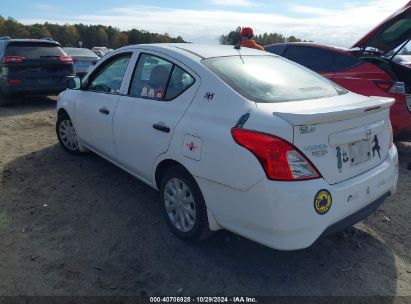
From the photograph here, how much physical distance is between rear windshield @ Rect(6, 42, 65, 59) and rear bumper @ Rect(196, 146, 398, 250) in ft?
25.0

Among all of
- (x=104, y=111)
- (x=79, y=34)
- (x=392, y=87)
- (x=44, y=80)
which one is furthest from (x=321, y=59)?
(x=79, y=34)

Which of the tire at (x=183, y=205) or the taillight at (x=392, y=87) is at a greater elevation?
the taillight at (x=392, y=87)

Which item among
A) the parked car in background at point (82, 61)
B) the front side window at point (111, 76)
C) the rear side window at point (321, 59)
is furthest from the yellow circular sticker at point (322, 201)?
the parked car in background at point (82, 61)

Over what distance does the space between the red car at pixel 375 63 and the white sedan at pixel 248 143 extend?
1779 mm

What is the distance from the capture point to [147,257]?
3.01m

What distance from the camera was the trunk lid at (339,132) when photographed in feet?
7.95

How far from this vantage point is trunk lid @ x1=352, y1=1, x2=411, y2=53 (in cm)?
481

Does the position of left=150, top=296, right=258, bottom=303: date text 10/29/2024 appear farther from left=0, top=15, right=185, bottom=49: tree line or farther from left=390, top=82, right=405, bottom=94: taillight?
left=0, top=15, right=185, bottom=49: tree line

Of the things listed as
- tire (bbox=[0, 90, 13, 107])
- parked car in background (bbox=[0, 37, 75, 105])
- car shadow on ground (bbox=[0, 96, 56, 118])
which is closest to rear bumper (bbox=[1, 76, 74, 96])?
parked car in background (bbox=[0, 37, 75, 105])

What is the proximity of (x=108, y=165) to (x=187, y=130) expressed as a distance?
2.41 m

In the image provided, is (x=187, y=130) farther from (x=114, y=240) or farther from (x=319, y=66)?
(x=319, y=66)

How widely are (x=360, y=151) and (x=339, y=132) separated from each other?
1.08 ft

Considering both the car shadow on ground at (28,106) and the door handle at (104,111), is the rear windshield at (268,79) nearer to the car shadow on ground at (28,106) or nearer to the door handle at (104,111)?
the door handle at (104,111)

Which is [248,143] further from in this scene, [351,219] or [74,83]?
[74,83]
